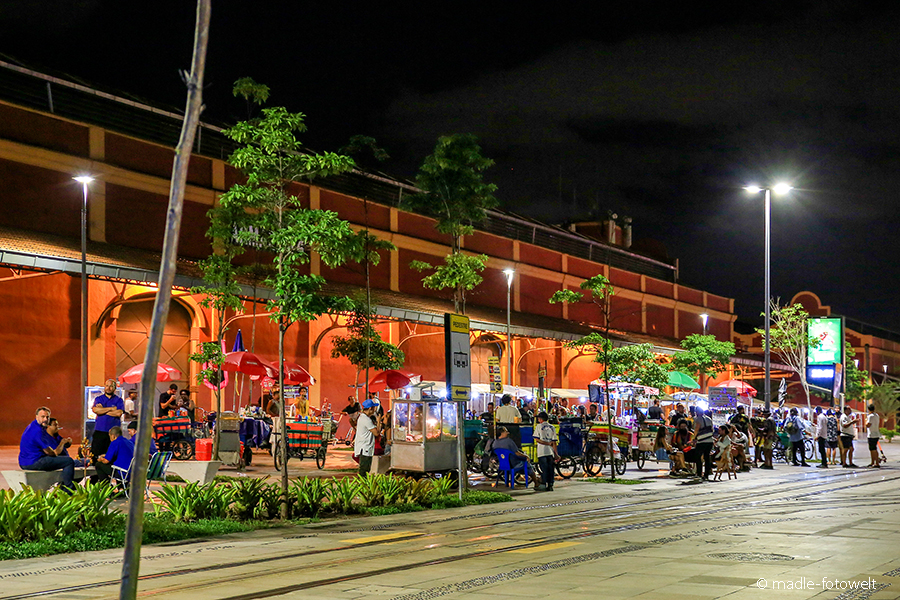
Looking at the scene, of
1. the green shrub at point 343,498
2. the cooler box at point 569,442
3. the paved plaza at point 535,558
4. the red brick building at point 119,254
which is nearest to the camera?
the paved plaza at point 535,558

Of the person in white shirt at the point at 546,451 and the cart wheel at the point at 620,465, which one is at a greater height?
the person in white shirt at the point at 546,451

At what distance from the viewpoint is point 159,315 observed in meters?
5.43

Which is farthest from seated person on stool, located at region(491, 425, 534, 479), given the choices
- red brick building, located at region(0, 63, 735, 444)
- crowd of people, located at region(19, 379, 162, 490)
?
crowd of people, located at region(19, 379, 162, 490)

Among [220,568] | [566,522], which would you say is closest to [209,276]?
[566,522]

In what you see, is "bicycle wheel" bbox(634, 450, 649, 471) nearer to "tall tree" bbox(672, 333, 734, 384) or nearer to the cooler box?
the cooler box

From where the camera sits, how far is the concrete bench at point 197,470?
15.8 metres

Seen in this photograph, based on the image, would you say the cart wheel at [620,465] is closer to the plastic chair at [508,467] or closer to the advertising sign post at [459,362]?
the plastic chair at [508,467]

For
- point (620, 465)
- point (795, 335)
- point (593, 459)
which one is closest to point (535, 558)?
point (593, 459)

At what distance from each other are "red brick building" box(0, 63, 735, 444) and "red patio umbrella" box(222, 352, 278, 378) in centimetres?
379

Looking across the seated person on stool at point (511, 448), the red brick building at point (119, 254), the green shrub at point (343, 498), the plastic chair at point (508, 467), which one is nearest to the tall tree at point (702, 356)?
the red brick building at point (119, 254)

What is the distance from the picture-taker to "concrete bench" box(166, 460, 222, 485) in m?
15.8

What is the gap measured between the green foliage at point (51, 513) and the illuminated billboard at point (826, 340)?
1786 inches

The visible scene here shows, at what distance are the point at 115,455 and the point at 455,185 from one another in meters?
11.9

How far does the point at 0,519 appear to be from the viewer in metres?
11.4
